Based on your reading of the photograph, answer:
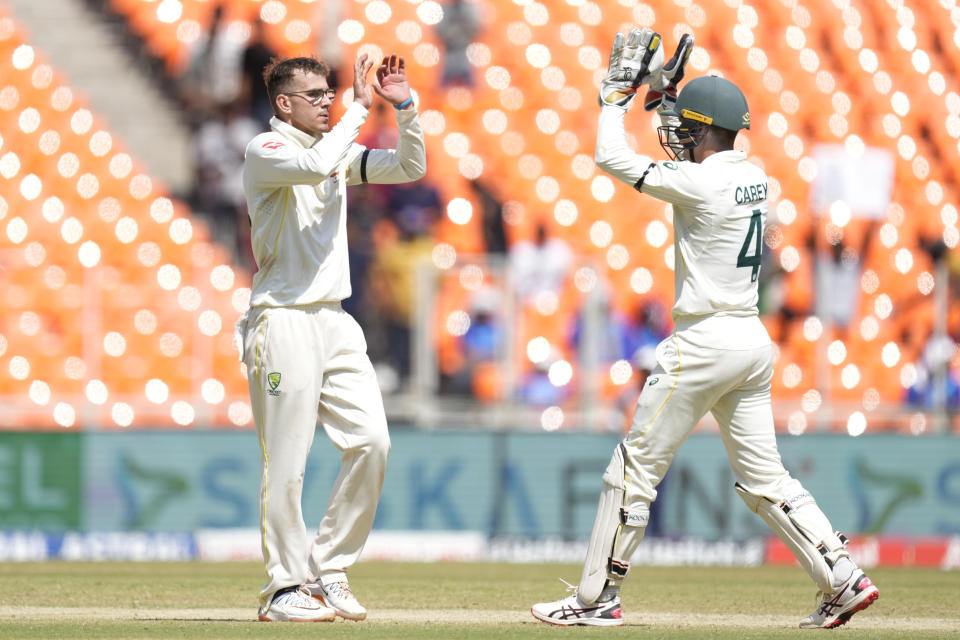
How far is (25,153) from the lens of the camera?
1484cm

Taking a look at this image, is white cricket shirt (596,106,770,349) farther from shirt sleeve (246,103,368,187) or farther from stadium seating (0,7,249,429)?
stadium seating (0,7,249,429)

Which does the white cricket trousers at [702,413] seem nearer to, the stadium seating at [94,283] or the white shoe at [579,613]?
the white shoe at [579,613]

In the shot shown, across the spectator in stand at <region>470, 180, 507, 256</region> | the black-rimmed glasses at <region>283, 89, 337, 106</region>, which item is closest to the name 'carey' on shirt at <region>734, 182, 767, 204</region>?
the black-rimmed glasses at <region>283, 89, 337, 106</region>

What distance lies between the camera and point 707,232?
19.4 feet

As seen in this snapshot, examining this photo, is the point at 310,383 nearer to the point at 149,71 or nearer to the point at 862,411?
the point at 862,411

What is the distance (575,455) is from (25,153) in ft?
21.2

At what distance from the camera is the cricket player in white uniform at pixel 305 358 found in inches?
235

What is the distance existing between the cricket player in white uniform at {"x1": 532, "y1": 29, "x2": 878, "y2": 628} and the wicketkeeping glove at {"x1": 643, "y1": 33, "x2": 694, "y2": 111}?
0.01 m

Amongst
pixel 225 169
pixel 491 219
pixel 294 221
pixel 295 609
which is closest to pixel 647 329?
pixel 491 219

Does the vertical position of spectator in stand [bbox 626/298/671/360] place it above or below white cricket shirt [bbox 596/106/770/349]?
below

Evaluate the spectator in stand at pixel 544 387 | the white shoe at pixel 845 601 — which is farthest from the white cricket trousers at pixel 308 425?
the spectator in stand at pixel 544 387

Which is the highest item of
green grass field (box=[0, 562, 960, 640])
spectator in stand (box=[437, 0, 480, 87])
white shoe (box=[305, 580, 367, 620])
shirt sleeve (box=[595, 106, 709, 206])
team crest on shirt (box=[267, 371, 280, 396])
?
spectator in stand (box=[437, 0, 480, 87])

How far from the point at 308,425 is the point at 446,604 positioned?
1322 mm

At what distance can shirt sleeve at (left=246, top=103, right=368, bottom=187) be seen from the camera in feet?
18.8
